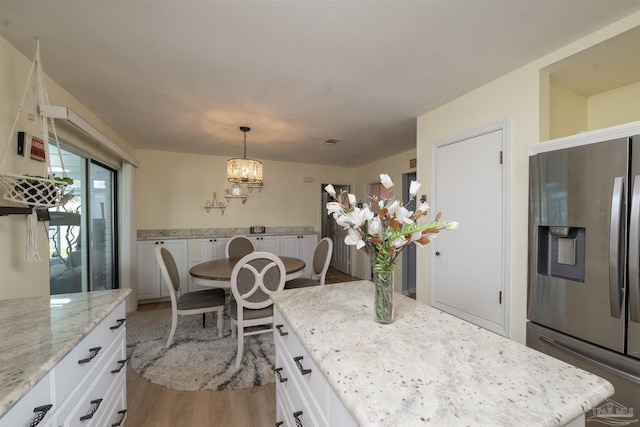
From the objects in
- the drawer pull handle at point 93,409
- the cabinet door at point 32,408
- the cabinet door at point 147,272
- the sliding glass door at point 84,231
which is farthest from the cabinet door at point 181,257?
the cabinet door at point 32,408

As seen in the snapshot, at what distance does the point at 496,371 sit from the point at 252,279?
1.81 meters

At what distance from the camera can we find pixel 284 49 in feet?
5.17

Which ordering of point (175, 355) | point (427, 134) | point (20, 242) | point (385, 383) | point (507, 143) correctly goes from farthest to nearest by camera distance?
1. point (427, 134)
2. point (175, 355)
3. point (507, 143)
4. point (20, 242)
5. point (385, 383)

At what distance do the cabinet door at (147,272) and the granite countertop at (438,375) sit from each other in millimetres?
3539

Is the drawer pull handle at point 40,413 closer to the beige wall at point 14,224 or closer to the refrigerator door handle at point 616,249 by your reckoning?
the beige wall at point 14,224

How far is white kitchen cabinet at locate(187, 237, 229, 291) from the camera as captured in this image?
12.9 ft

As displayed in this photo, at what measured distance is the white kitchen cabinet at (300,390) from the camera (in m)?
0.76

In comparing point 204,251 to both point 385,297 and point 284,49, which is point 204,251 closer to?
point 284,49

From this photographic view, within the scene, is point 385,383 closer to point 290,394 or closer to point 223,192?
point 290,394

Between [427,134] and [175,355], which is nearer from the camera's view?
[175,355]

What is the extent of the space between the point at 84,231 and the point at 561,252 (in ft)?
12.7

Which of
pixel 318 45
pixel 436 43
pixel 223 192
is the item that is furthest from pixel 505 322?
pixel 223 192

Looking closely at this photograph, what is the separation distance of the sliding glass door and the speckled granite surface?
24.5 inches

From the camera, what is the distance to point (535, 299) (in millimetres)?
1542
